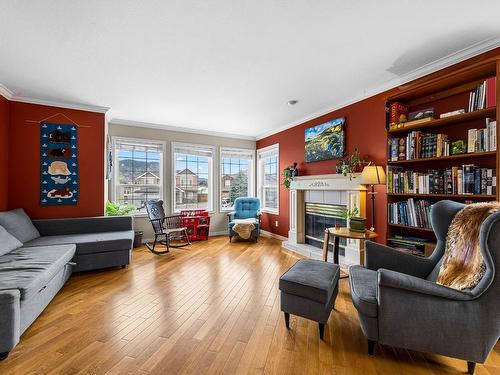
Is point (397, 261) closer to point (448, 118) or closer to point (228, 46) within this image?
point (448, 118)

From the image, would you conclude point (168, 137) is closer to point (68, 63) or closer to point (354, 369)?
point (68, 63)

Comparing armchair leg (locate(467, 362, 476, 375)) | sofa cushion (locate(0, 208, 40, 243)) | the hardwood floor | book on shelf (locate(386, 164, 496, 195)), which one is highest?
book on shelf (locate(386, 164, 496, 195))

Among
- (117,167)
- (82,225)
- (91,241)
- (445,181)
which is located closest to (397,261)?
(445,181)

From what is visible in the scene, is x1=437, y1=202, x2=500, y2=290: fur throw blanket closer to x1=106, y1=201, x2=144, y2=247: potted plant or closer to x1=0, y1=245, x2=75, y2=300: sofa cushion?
x1=0, y1=245, x2=75, y2=300: sofa cushion

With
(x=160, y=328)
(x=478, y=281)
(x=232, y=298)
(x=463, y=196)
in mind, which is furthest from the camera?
(x=232, y=298)

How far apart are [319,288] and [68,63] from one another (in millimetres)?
3492

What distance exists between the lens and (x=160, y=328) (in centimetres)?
204

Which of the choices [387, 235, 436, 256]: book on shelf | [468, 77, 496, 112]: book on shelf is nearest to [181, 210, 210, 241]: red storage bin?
[387, 235, 436, 256]: book on shelf

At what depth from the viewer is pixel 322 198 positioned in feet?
14.1

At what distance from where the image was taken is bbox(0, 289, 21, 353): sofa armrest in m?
1.67

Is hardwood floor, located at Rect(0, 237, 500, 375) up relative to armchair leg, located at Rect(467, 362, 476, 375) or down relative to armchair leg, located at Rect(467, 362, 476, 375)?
down

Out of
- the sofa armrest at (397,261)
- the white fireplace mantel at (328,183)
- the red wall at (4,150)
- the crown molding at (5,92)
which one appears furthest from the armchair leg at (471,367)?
the crown molding at (5,92)

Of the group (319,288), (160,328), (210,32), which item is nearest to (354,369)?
(319,288)

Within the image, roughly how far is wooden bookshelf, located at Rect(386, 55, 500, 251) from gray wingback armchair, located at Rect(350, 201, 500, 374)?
1.04 m
